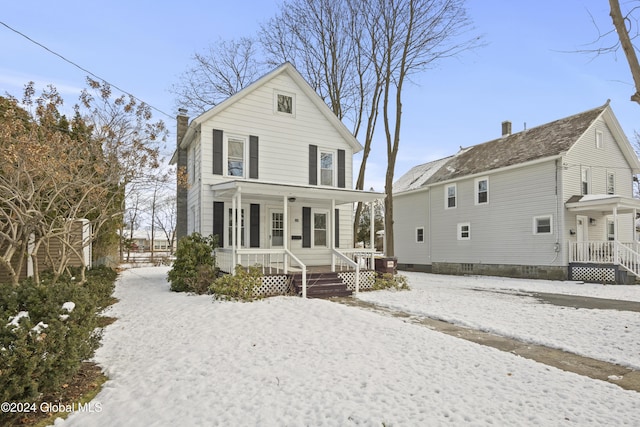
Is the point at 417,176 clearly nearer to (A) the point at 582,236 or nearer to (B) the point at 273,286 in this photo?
(A) the point at 582,236

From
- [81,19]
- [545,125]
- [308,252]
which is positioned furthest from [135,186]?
[545,125]

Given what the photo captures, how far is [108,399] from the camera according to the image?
13.9 feet

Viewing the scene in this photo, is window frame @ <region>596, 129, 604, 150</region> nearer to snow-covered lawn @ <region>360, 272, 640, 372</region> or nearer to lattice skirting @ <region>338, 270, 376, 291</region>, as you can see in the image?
snow-covered lawn @ <region>360, 272, 640, 372</region>

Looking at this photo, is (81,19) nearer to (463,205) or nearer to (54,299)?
(54,299)

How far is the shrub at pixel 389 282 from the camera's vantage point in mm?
12348

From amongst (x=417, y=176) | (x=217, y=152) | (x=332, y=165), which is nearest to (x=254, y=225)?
(x=217, y=152)

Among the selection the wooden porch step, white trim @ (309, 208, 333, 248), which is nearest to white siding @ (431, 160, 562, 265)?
white trim @ (309, 208, 333, 248)

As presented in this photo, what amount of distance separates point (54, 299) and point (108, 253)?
16054 millimetres

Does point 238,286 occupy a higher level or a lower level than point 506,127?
lower

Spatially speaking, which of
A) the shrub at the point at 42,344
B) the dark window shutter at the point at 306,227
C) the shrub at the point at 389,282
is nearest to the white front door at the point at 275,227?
the dark window shutter at the point at 306,227

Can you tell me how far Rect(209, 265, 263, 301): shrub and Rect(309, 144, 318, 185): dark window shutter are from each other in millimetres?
5039

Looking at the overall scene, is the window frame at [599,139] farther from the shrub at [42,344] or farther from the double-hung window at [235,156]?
the shrub at [42,344]

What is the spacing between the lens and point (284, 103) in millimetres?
14203

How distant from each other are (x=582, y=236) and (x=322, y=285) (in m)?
13.2
